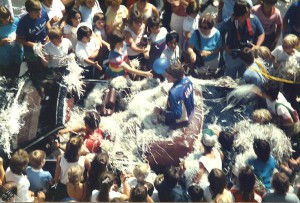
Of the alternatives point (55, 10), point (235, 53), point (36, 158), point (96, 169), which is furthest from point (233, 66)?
point (36, 158)

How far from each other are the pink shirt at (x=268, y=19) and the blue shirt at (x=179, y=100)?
8.85 feet

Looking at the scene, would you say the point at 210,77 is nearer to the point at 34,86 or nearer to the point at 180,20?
the point at 180,20

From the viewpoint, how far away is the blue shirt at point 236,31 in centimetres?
1062

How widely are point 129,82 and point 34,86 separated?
1.42 meters

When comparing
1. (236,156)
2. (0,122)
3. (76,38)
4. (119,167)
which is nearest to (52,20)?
(76,38)

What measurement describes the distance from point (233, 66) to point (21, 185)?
4004 mm

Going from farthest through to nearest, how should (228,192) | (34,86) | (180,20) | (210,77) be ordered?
(180,20), (210,77), (34,86), (228,192)

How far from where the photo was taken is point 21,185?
8.34 metres

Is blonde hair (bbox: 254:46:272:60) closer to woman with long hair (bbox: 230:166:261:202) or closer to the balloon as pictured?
the balloon

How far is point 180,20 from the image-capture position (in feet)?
37.7

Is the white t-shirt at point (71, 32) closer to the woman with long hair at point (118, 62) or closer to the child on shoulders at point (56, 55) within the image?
the child on shoulders at point (56, 55)

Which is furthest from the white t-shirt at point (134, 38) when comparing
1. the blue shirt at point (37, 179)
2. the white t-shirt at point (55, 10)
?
the blue shirt at point (37, 179)

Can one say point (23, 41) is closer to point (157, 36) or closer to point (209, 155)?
point (157, 36)

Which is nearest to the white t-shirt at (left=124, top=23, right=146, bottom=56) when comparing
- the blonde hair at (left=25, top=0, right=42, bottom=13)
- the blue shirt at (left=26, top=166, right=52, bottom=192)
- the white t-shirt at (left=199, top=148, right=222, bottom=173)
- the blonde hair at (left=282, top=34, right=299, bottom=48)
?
the blonde hair at (left=25, top=0, right=42, bottom=13)
